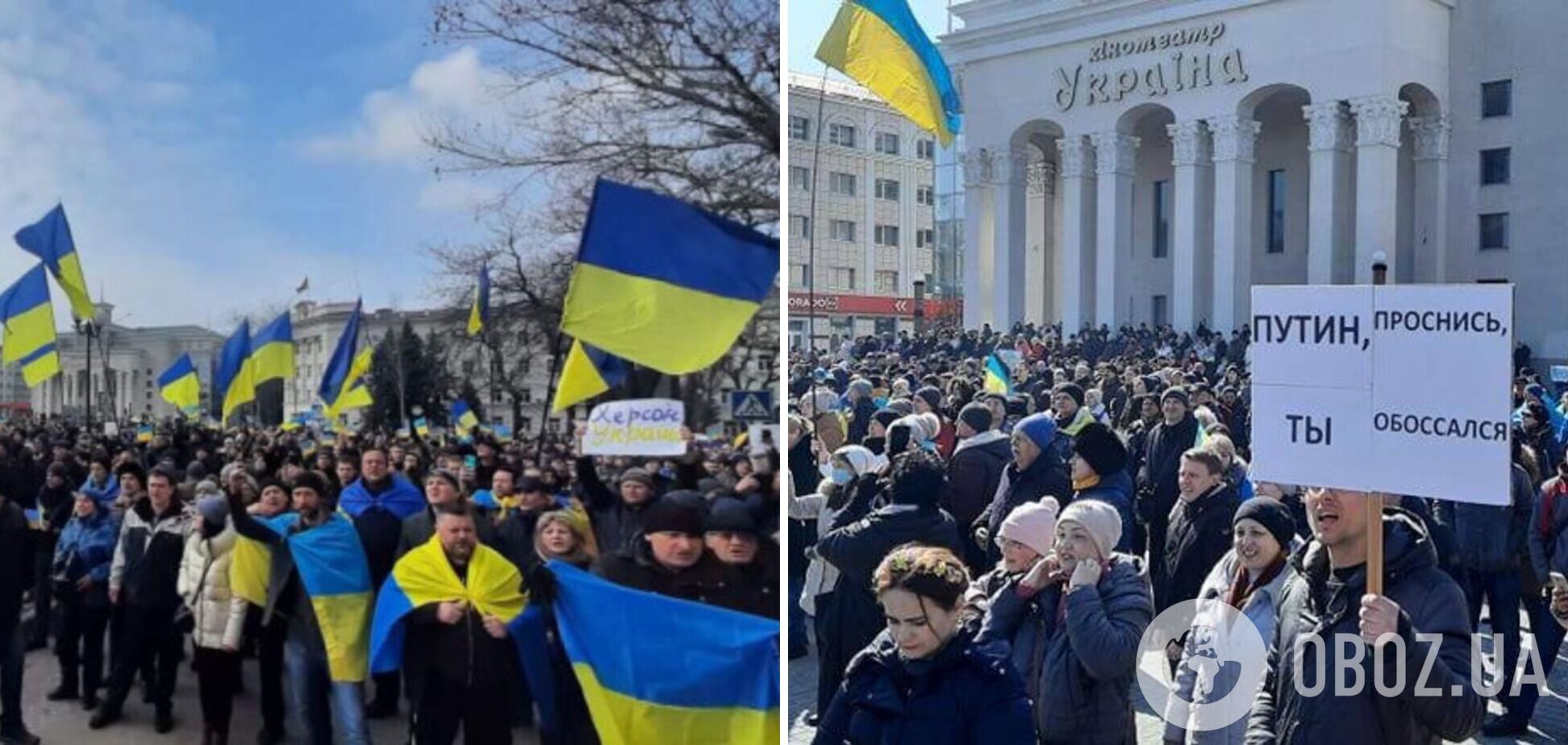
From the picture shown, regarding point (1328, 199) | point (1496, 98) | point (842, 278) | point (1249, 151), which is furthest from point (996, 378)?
point (1496, 98)

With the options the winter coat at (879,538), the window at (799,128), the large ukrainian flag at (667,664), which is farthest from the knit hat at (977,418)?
the large ukrainian flag at (667,664)

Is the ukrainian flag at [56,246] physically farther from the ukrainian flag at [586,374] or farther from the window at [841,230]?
the window at [841,230]

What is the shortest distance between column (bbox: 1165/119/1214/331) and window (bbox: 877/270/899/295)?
920 inches

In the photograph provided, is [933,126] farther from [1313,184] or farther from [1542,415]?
[1313,184]

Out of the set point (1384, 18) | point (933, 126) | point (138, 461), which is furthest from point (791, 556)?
point (1384, 18)

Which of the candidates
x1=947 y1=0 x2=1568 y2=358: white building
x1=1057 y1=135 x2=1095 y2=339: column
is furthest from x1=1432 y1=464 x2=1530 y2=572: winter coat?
x1=1057 y1=135 x2=1095 y2=339: column

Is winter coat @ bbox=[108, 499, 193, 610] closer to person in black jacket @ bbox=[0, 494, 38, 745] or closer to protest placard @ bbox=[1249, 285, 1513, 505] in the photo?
person in black jacket @ bbox=[0, 494, 38, 745]

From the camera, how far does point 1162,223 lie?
1412 inches

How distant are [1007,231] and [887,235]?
27.5 meters

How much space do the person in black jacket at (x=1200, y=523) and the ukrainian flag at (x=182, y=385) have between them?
366 cm

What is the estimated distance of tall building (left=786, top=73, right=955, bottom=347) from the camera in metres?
3.89

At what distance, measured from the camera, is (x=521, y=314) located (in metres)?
3.39

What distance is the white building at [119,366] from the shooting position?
3578 mm

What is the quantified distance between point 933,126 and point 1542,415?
5617 mm
